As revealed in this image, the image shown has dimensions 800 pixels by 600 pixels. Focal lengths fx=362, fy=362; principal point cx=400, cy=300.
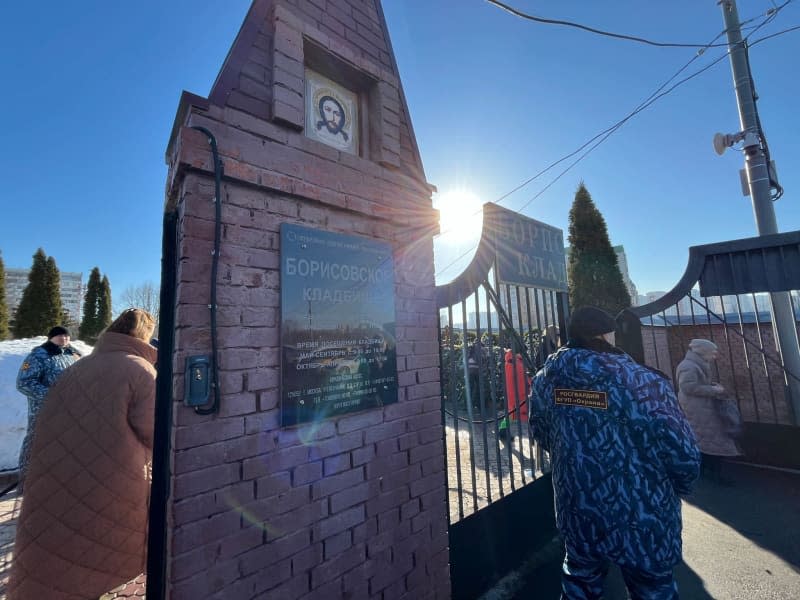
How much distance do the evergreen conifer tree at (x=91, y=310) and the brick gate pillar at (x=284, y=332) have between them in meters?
28.7

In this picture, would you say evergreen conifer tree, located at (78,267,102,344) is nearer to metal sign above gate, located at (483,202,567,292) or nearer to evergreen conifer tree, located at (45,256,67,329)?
evergreen conifer tree, located at (45,256,67,329)

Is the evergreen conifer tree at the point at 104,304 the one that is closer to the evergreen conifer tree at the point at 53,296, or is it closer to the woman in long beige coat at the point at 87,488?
A: the evergreen conifer tree at the point at 53,296

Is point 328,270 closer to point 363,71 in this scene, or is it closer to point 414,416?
point 414,416

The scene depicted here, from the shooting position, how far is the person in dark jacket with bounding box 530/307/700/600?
168 cm

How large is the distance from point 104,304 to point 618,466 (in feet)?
104

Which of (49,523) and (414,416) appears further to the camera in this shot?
(414,416)

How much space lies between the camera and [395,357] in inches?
79.1

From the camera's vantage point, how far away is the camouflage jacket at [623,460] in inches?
66.1

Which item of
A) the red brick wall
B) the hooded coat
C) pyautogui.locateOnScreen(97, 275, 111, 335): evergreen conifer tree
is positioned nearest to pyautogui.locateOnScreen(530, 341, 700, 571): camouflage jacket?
the hooded coat

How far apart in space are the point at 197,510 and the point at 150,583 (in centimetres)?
47

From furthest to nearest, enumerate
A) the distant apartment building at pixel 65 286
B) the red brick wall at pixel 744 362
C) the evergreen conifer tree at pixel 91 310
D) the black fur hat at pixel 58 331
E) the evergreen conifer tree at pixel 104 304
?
1. the distant apartment building at pixel 65 286
2. the evergreen conifer tree at pixel 104 304
3. the evergreen conifer tree at pixel 91 310
4. the red brick wall at pixel 744 362
5. the black fur hat at pixel 58 331

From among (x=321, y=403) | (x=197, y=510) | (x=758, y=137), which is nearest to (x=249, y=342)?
(x=321, y=403)

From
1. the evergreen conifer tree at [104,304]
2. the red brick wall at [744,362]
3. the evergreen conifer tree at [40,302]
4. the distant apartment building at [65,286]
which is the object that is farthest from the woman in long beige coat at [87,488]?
the distant apartment building at [65,286]

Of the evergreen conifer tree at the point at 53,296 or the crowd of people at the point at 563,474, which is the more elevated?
the evergreen conifer tree at the point at 53,296
